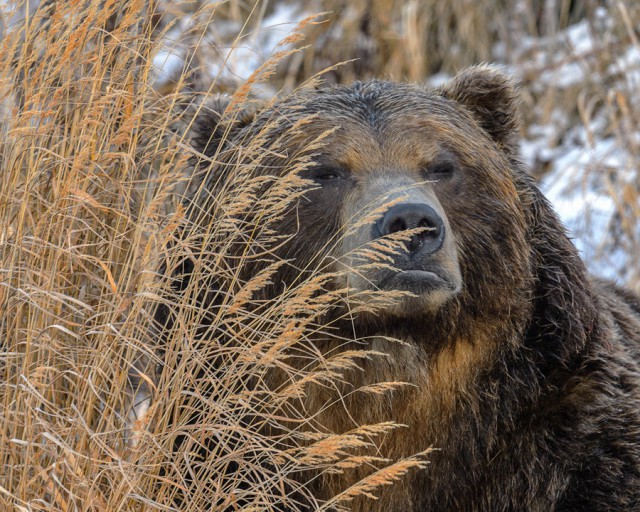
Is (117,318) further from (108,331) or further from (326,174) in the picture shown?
(326,174)

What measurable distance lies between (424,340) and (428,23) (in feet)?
20.0

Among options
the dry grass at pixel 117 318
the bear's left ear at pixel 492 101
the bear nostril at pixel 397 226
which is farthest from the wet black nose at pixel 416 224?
the bear's left ear at pixel 492 101

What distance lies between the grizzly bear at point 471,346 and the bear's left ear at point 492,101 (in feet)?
1.03

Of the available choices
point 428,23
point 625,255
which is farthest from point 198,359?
point 428,23

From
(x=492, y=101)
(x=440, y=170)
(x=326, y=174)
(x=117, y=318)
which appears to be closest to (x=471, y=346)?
(x=440, y=170)

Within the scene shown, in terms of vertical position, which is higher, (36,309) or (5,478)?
(36,309)

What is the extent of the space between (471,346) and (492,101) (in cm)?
106

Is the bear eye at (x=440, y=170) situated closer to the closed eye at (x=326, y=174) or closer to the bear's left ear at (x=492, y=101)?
the closed eye at (x=326, y=174)

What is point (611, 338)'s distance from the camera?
3.82m

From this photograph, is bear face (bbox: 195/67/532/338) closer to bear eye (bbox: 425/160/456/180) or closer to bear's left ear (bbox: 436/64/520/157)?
bear eye (bbox: 425/160/456/180)

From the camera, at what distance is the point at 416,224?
3119 millimetres

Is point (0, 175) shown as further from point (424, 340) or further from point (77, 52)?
point (424, 340)

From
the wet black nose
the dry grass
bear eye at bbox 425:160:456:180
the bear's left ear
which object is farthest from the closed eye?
the bear's left ear

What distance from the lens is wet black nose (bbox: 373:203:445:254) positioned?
123 inches
